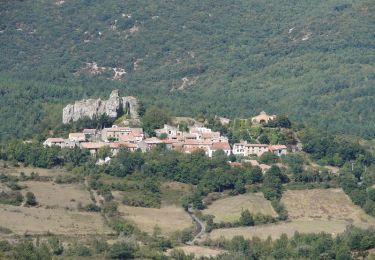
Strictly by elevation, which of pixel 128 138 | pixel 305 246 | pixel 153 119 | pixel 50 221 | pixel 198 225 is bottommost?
pixel 305 246

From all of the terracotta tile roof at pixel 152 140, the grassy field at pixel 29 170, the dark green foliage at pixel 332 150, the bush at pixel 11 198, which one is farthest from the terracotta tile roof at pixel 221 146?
the bush at pixel 11 198

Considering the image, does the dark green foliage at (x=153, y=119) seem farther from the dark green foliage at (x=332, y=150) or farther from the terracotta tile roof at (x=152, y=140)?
the dark green foliage at (x=332, y=150)

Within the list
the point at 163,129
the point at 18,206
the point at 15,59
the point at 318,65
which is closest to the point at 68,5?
the point at 15,59

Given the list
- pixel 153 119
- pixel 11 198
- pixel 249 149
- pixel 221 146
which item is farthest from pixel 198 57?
pixel 11 198

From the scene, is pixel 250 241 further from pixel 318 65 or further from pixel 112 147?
pixel 318 65

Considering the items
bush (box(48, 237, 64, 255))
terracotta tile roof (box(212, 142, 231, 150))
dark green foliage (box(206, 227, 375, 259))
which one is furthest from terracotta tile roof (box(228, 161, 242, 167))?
bush (box(48, 237, 64, 255))

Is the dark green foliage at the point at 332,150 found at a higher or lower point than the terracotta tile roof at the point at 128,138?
lower

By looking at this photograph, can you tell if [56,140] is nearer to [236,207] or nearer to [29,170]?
[29,170]
